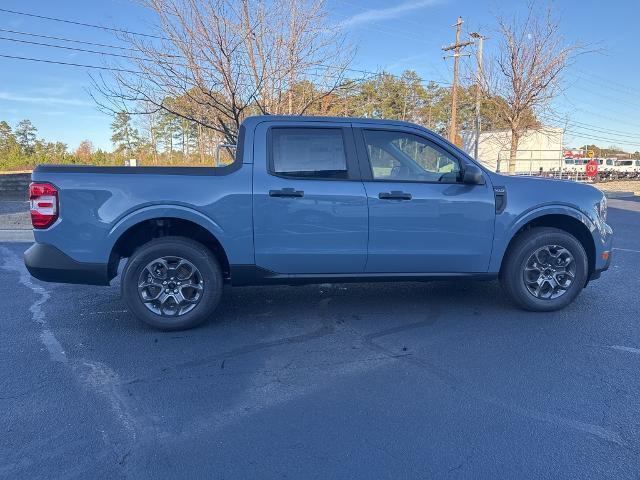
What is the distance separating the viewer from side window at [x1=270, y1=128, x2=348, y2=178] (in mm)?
3967

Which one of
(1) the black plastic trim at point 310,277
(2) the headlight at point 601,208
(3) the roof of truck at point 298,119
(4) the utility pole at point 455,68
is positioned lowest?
(1) the black plastic trim at point 310,277

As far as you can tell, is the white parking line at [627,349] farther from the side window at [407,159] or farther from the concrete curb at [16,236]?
the concrete curb at [16,236]

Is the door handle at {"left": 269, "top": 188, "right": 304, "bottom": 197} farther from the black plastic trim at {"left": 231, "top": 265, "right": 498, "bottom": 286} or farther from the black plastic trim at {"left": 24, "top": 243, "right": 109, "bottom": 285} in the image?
the black plastic trim at {"left": 24, "top": 243, "right": 109, "bottom": 285}

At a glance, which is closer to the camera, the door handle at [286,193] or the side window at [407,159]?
the door handle at [286,193]

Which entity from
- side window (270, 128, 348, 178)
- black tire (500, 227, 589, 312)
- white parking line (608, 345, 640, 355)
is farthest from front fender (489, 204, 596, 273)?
side window (270, 128, 348, 178)

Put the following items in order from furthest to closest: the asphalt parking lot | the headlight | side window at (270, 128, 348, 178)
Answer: the headlight → side window at (270, 128, 348, 178) → the asphalt parking lot

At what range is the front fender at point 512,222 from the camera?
419 cm

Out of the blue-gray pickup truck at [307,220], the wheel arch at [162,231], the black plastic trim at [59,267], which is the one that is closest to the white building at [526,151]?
the blue-gray pickup truck at [307,220]

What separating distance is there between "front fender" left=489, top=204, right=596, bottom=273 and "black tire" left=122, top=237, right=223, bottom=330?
2.71 meters

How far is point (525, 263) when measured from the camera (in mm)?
4312

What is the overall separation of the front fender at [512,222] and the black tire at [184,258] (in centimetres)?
271

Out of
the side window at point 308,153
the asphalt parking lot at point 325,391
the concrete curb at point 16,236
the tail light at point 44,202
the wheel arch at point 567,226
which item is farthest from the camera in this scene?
the concrete curb at point 16,236

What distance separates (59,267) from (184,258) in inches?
42.2

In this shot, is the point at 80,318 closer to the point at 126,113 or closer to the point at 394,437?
the point at 394,437
